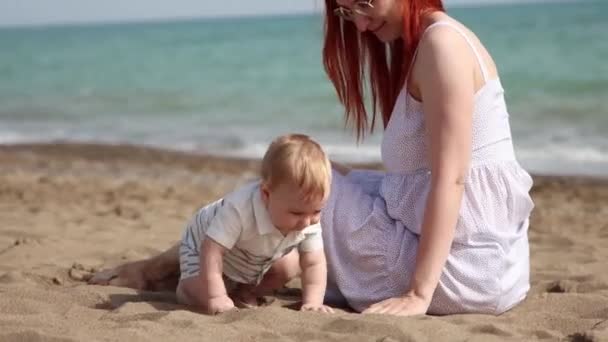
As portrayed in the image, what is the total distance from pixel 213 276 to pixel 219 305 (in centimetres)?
11

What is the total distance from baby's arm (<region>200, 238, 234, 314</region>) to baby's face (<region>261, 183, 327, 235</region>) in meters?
0.23

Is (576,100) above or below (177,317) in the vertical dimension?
below

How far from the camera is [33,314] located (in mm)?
3463

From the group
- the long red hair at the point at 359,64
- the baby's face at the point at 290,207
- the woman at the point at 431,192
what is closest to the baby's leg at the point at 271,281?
the woman at the point at 431,192

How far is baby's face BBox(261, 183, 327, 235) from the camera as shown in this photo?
11.0ft

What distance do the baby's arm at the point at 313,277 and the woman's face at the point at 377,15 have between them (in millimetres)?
856

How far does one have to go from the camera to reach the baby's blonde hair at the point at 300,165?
10.8 feet

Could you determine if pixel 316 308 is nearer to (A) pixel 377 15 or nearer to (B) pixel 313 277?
(B) pixel 313 277

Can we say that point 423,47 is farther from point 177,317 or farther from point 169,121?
point 169,121

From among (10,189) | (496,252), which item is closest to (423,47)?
(496,252)

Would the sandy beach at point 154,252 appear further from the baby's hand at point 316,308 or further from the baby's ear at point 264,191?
the baby's ear at point 264,191

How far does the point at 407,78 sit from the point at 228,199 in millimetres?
783

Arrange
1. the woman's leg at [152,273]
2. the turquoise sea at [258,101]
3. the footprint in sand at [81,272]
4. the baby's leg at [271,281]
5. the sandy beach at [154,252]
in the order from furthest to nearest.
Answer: the turquoise sea at [258,101] < the footprint in sand at [81,272] < the woman's leg at [152,273] < the baby's leg at [271,281] < the sandy beach at [154,252]

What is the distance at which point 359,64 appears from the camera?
3994 mm
